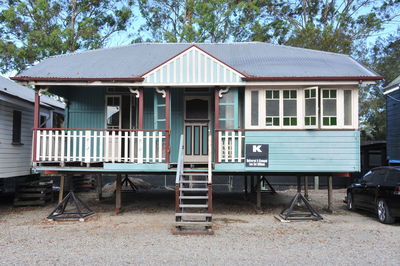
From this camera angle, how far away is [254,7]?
27.0 metres

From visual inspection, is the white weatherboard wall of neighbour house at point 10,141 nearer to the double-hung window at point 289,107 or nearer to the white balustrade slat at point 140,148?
the white balustrade slat at point 140,148

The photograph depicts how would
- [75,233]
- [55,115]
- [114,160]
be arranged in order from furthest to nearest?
[55,115], [114,160], [75,233]

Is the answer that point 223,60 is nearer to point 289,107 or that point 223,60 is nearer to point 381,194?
point 289,107

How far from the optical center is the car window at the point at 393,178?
30.6 ft

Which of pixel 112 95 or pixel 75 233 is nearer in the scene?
pixel 75 233

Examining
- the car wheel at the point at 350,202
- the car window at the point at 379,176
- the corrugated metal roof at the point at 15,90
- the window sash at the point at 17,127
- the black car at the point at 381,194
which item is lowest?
the car wheel at the point at 350,202

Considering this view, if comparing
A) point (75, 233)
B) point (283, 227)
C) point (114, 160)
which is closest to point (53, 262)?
point (75, 233)

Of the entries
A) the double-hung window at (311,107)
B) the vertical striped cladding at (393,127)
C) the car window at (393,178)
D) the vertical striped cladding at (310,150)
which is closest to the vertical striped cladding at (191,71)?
the vertical striped cladding at (310,150)

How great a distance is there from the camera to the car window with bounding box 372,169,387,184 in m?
10.2

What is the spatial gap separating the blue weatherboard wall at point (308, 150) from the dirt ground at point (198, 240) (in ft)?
5.00

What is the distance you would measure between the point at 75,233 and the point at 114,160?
2339mm

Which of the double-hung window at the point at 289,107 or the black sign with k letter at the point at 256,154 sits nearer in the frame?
the black sign with k letter at the point at 256,154

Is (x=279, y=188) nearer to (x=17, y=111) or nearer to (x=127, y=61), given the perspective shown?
(x=127, y=61)

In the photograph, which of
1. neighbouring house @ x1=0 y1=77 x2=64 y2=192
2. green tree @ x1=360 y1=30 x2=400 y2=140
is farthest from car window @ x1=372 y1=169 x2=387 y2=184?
green tree @ x1=360 y1=30 x2=400 y2=140
